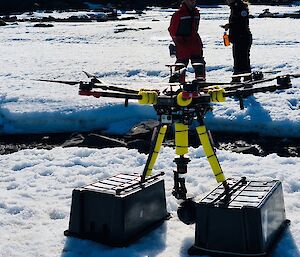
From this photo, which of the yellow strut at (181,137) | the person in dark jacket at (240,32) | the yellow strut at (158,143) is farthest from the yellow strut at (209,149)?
the person in dark jacket at (240,32)

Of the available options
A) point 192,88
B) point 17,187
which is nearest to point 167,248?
point 192,88

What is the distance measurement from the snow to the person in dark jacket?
1.88 feet

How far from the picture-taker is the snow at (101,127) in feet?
17.4

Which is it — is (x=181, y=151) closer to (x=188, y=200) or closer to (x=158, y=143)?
(x=158, y=143)

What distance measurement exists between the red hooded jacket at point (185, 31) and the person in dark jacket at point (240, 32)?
202 cm

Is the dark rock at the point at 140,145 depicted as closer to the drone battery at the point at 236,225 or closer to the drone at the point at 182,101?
the drone at the point at 182,101

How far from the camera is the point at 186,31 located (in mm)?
9242

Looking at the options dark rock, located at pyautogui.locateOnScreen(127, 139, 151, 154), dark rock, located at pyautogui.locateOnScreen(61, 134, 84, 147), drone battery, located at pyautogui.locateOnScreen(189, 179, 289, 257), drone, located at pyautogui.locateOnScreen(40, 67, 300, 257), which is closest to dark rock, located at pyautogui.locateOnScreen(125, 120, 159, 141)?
dark rock, located at pyautogui.locateOnScreen(127, 139, 151, 154)

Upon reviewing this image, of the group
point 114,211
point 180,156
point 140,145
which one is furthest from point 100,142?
point 114,211

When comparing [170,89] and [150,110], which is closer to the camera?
[170,89]

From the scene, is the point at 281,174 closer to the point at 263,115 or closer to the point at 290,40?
the point at 263,115

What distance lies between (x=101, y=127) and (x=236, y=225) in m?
6.18

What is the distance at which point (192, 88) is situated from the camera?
498 centimetres

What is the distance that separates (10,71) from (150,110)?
20.3 feet
